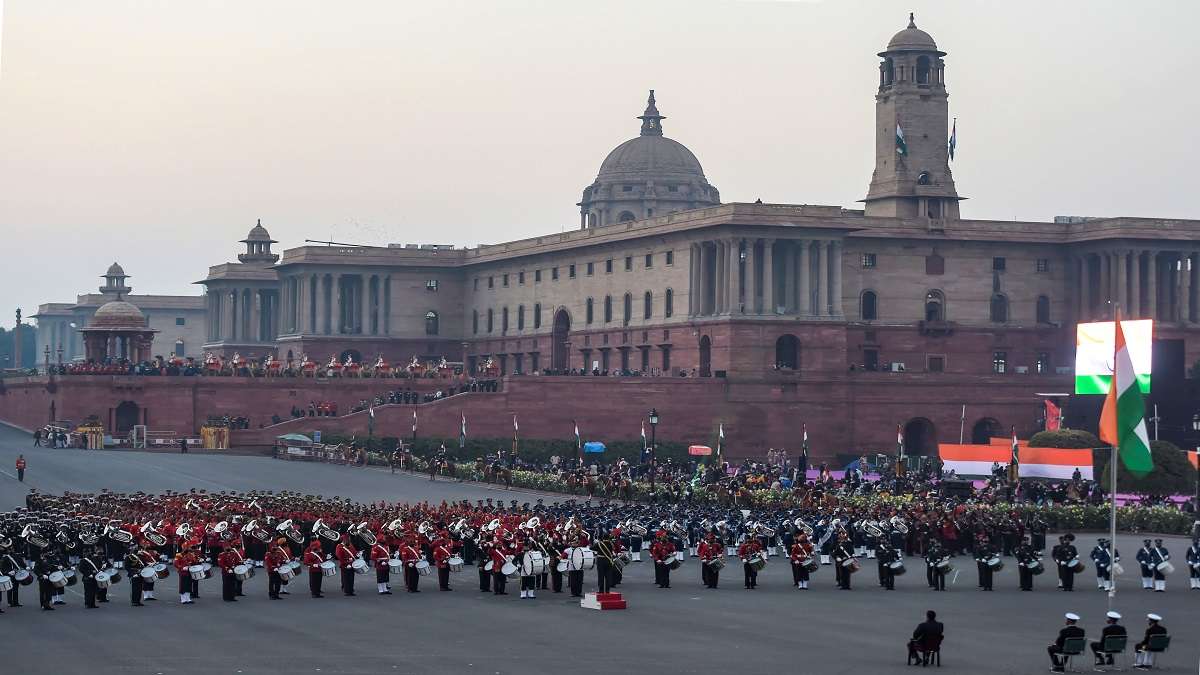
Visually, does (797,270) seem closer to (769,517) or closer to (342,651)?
(769,517)

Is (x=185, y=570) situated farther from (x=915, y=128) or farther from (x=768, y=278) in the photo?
(x=915, y=128)

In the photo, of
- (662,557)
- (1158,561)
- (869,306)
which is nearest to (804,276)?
(869,306)

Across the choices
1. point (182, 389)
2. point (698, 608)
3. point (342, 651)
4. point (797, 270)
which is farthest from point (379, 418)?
point (342, 651)

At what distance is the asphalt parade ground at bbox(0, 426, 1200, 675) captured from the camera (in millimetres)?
30625

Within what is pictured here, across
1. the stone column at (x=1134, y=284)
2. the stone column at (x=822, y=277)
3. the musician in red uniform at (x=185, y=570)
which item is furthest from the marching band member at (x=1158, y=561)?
the stone column at (x=1134, y=284)

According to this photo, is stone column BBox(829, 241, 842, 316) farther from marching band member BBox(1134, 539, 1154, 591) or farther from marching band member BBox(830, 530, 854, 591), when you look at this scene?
marching band member BBox(830, 530, 854, 591)

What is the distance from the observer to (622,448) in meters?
84.9

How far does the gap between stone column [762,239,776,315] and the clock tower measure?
10371 millimetres

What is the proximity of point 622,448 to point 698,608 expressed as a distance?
46.6 meters

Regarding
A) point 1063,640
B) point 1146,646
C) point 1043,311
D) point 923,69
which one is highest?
point 923,69

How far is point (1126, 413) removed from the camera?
36.8 metres

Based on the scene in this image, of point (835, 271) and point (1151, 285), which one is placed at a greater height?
point (835, 271)

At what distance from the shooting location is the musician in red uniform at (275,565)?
129ft

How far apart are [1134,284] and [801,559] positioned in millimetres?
60743
